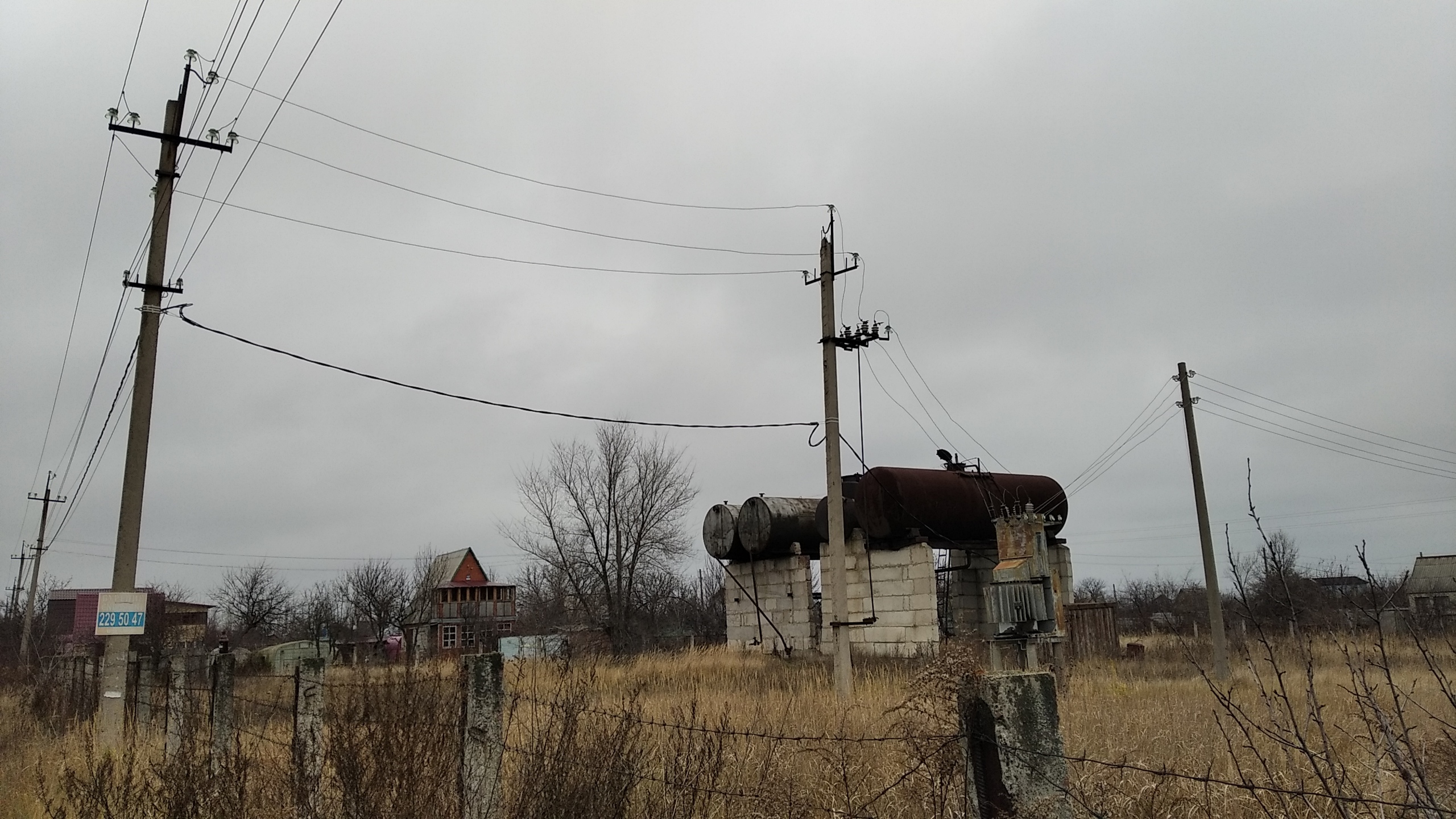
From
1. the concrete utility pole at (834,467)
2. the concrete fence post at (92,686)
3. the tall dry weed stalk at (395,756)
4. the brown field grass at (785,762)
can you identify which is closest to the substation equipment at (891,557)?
the concrete utility pole at (834,467)

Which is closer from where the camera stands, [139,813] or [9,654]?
Result: [139,813]

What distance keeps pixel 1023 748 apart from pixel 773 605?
2192 centimetres

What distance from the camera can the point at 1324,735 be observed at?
304cm

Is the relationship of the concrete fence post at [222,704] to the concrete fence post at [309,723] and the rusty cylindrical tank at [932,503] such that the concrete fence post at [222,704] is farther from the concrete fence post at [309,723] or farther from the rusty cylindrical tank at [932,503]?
the rusty cylindrical tank at [932,503]

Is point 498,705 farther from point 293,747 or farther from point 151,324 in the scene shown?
point 151,324

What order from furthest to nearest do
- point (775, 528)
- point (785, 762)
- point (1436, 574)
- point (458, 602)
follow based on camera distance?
point (458, 602)
point (1436, 574)
point (775, 528)
point (785, 762)

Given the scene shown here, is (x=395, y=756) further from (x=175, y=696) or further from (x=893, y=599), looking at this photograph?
(x=893, y=599)

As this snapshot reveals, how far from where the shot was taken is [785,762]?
638 centimetres

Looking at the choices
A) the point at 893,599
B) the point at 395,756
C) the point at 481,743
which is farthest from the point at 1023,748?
the point at 893,599

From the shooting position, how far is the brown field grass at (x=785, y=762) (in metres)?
4.36

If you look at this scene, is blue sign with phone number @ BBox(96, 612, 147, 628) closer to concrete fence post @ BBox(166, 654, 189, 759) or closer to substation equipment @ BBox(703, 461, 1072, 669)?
concrete fence post @ BBox(166, 654, 189, 759)

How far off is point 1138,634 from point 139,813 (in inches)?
1806

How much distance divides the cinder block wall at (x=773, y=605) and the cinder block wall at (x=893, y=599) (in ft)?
7.30

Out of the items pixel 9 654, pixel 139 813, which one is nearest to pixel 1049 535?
pixel 139 813
